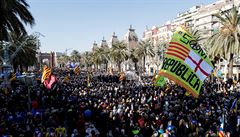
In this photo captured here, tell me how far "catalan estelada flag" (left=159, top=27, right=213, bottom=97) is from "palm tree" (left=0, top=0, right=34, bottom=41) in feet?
20.6

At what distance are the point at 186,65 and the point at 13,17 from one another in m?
7.34

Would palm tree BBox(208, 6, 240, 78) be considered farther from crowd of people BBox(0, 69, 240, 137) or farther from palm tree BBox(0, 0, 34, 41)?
palm tree BBox(0, 0, 34, 41)

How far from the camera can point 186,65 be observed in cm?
1299

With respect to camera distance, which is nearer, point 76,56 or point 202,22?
point 202,22

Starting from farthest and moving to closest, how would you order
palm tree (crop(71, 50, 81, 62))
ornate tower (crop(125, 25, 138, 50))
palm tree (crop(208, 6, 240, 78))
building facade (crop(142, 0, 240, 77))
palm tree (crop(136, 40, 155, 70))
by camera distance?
palm tree (crop(71, 50, 81, 62)) → ornate tower (crop(125, 25, 138, 50)) → palm tree (crop(136, 40, 155, 70)) → building facade (crop(142, 0, 240, 77)) → palm tree (crop(208, 6, 240, 78))

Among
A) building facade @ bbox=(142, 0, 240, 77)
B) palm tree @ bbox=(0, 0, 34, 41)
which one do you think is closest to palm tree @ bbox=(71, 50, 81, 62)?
building facade @ bbox=(142, 0, 240, 77)

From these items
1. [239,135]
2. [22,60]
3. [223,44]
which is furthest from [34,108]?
[22,60]

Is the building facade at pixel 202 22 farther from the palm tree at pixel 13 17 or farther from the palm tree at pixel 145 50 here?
the palm tree at pixel 13 17

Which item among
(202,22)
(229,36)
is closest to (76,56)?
(202,22)

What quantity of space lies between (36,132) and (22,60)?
33.0 m

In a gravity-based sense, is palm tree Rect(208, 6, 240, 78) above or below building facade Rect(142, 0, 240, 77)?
below

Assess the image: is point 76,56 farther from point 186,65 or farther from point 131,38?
point 186,65

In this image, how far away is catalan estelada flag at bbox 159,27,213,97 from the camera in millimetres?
12531

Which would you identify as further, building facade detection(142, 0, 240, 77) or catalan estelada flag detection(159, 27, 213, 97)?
building facade detection(142, 0, 240, 77)
